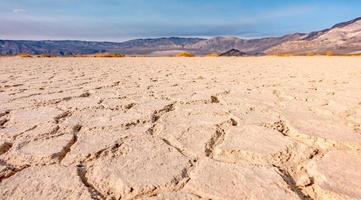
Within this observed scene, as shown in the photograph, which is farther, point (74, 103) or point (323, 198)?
point (74, 103)

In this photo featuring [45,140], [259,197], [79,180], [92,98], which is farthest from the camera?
[92,98]

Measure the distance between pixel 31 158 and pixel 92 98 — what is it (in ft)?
5.46

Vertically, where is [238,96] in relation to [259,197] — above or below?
below

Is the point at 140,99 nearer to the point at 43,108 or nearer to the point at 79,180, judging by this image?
the point at 43,108

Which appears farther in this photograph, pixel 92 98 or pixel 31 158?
pixel 92 98

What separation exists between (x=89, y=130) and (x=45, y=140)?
0.94 feet

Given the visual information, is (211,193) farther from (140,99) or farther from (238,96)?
(238,96)

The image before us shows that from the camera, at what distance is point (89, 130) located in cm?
201

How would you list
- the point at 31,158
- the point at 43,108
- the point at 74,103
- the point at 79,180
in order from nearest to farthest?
1. the point at 79,180
2. the point at 31,158
3. the point at 43,108
4. the point at 74,103

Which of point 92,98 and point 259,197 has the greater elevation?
point 259,197

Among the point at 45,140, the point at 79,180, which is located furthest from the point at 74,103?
the point at 79,180

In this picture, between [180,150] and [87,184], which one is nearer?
[87,184]

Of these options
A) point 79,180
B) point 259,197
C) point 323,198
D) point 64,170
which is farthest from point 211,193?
point 64,170

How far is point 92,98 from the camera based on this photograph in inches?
124
